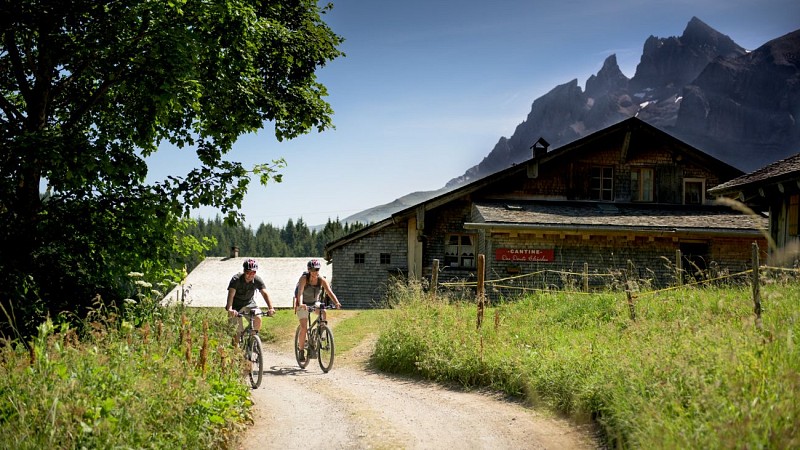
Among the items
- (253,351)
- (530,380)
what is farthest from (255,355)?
(530,380)

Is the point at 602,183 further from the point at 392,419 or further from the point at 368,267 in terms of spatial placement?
the point at 392,419

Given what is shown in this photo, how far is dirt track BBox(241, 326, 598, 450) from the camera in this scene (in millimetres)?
6469

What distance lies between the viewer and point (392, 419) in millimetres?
7480

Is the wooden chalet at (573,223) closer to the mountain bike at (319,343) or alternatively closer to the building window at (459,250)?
the building window at (459,250)

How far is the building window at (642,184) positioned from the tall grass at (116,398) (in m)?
21.4

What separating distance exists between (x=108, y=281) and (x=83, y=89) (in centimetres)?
447

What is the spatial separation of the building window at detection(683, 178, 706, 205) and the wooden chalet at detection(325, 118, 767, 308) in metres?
0.04

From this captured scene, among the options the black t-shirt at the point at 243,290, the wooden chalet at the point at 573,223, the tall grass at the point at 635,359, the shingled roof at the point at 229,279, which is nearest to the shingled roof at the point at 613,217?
the wooden chalet at the point at 573,223

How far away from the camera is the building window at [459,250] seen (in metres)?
25.0

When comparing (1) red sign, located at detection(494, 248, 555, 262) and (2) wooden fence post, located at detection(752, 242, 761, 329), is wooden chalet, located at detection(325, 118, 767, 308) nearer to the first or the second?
(1) red sign, located at detection(494, 248, 555, 262)

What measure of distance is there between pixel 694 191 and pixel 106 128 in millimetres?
22534

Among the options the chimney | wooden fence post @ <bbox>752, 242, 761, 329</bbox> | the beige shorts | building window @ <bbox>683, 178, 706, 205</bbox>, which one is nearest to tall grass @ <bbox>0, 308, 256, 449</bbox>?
the beige shorts

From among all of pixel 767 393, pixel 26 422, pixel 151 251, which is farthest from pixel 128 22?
pixel 767 393

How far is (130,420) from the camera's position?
5234 millimetres
